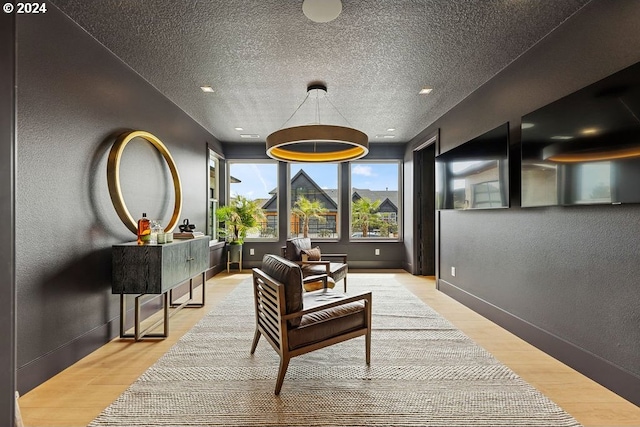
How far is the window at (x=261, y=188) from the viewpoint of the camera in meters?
6.89

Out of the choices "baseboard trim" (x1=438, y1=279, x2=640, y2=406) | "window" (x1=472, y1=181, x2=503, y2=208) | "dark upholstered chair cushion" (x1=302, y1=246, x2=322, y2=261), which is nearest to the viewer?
"baseboard trim" (x1=438, y1=279, x2=640, y2=406)

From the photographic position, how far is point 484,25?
8.26 feet

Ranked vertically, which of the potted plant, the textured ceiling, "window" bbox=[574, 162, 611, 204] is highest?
the textured ceiling

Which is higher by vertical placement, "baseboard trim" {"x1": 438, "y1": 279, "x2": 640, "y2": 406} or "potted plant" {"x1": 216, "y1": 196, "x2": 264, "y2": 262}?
"potted plant" {"x1": 216, "y1": 196, "x2": 264, "y2": 262}

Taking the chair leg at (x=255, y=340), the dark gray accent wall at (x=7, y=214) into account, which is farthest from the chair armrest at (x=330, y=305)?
the dark gray accent wall at (x=7, y=214)

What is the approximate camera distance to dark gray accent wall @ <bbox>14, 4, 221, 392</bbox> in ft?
6.93

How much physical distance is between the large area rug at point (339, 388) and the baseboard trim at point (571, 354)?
1.60 feet

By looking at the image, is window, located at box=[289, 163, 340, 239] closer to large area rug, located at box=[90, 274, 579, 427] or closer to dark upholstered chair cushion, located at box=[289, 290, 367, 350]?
large area rug, located at box=[90, 274, 579, 427]

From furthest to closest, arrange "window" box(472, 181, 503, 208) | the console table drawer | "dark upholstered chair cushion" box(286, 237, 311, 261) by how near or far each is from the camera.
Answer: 1. "dark upholstered chair cushion" box(286, 237, 311, 261)
2. "window" box(472, 181, 503, 208)
3. the console table drawer

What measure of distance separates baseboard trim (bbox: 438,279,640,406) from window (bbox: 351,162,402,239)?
11.0 feet

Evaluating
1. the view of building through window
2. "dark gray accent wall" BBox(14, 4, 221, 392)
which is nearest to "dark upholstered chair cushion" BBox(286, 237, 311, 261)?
the view of building through window

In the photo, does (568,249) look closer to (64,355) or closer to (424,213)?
(424,213)

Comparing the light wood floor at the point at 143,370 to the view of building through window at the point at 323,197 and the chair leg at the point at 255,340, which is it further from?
the view of building through window at the point at 323,197

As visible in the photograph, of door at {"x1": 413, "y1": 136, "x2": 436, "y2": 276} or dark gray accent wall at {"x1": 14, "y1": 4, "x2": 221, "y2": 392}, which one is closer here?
dark gray accent wall at {"x1": 14, "y1": 4, "x2": 221, "y2": 392}
